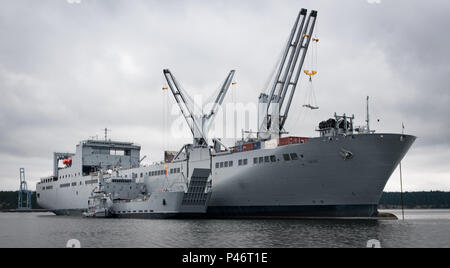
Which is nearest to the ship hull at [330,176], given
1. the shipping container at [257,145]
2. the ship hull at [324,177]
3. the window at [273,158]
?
the ship hull at [324,177]

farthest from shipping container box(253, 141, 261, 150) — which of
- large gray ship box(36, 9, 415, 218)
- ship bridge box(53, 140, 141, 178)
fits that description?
ship bridge box(53, 140, 141, 178)

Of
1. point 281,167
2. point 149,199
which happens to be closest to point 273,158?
point 281,167

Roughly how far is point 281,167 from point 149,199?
1935cm

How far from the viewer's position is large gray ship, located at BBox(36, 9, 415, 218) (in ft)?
165

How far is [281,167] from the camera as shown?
177ft

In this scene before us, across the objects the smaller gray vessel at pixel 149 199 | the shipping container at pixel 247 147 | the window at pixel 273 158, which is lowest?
the smaller gray vessel at pixel 149 199

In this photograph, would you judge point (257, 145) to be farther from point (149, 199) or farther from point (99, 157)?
point (99, 157)

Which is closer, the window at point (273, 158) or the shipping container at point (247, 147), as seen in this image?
the window at point (273, 158)

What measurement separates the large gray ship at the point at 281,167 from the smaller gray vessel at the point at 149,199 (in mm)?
182

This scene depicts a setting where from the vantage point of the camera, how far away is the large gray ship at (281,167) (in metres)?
50.4

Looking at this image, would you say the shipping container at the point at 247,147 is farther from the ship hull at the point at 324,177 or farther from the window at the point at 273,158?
the window at the point at 273,158

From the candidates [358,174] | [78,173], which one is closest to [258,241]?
[358,174]

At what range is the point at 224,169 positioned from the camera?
61.6 metres

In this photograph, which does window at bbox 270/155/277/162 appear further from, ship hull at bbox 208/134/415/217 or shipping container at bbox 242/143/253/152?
shipping container at bbox 242/143/253/152
